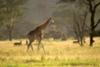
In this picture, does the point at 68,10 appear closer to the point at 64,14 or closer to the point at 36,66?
the point at 64,14

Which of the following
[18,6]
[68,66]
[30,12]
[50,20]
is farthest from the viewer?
[30,12]

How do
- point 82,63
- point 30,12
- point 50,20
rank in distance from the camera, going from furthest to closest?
point 30,12 → point 50,20 → point 82,63

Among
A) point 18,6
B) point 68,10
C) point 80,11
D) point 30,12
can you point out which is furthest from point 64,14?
point 30,12

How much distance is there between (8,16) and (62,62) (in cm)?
4924

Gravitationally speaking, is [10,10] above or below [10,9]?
below

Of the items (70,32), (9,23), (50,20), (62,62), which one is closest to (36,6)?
(70,32)

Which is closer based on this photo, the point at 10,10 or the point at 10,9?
the point at 10,9

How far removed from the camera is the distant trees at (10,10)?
61.8 m

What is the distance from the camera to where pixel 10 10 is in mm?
63000

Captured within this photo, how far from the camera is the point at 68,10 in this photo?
57.3 m

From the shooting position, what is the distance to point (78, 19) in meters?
45.5

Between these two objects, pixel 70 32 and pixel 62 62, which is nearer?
pixel 62 62

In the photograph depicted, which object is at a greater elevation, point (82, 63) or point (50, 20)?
point (50, 20)

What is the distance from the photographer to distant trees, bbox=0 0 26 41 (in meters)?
61.8
